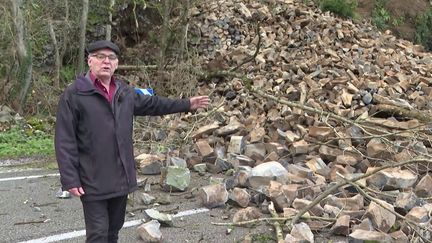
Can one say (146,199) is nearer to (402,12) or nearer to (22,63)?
(22,63)

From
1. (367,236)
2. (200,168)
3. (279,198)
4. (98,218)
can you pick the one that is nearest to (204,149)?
(200,168)

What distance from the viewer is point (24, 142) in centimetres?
954

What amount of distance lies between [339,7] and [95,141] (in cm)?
1223

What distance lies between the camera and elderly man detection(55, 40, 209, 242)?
3.21 metres

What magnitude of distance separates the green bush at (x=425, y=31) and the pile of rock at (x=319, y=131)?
2207 mm

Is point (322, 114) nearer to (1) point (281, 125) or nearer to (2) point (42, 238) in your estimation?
(1) point (281, 125)

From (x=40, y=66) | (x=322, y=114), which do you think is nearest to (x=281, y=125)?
(x=322, y=114)

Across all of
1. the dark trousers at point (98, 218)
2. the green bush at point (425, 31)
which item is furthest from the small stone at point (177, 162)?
the green bush at point (425, 31)

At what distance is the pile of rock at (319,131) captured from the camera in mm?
4719

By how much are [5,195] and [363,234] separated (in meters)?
4.06

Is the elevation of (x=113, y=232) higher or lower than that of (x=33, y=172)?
higher

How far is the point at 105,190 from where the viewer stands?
3301 millimetres

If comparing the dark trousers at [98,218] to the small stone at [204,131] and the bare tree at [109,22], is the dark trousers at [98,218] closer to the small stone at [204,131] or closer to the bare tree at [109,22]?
the small stone at [204,131]

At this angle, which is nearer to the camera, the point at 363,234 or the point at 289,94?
the point at 363,234
